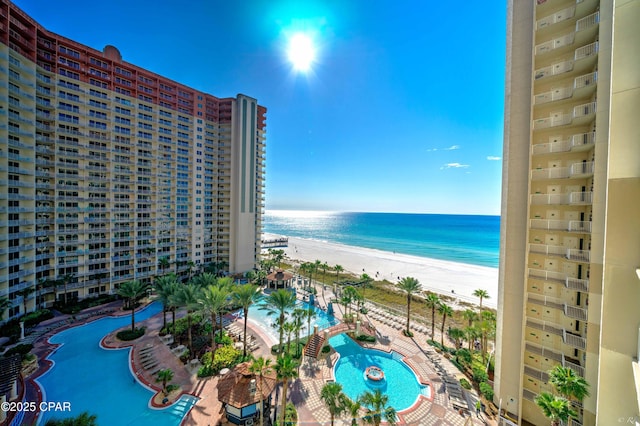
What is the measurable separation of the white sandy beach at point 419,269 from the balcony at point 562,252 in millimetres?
38169

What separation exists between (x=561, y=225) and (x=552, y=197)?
2092 mm

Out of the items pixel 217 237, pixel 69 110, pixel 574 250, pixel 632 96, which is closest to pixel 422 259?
pixel 217 237

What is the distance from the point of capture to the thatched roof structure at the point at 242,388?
1712 centimetres

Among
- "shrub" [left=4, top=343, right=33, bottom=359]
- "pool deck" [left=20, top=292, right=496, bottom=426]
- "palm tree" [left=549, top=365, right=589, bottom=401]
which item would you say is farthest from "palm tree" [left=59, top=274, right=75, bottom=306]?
"palm tree" [left=549, top=365, right=589, bottom=401]

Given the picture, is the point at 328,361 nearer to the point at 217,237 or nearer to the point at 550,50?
the point at 550,50

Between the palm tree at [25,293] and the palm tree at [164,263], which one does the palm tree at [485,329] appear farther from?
the palm tree at [25,293]

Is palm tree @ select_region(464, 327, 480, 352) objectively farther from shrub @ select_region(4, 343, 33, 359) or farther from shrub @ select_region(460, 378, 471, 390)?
shrub @ select_region(4, 343, 33, 359)

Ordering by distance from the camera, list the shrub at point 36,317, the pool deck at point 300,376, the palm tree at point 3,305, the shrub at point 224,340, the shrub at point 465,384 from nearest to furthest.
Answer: the pool deck at point 300,376 → the shrub at point 465,384 → the palm tree at point 3,305 → the shrub at point 224,340 → the shrub at point 36,317

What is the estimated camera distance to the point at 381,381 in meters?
23.0

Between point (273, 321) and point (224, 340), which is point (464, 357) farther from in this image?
point (224, 340)

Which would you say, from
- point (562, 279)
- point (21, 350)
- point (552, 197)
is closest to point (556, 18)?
point (552, 197)

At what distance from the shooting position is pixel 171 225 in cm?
5053

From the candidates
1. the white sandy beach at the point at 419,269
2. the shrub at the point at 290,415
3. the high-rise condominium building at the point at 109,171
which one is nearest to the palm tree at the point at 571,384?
the shrub at the point at 290,415

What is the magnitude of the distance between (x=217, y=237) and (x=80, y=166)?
26.5 m
